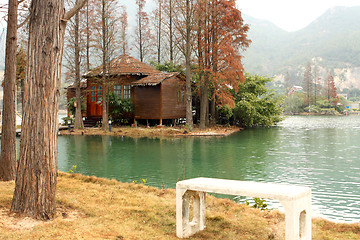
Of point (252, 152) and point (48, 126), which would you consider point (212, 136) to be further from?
point (48, 126)

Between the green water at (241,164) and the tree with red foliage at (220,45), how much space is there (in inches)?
307

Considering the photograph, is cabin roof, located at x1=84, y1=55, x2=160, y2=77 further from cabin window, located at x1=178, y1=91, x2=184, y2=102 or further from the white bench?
the white bench

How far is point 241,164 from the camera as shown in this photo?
12.2m

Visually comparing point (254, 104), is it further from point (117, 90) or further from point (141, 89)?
point (117, 90)

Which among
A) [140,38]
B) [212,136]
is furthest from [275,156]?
[140,38]

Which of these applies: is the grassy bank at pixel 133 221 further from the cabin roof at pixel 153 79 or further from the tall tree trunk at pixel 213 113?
the tall tree trunk at pixel 213 113

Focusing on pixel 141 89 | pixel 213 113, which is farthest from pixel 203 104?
pixel 141 89

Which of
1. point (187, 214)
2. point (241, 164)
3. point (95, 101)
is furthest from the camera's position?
point (95, 101)

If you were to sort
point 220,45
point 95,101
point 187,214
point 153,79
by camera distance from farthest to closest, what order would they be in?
point 95,101
point 153,79
point 220,45
point 187,214

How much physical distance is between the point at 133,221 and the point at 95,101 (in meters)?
24.3

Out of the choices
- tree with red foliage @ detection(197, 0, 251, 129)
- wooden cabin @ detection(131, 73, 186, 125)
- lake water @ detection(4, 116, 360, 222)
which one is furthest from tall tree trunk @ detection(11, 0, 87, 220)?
wooden cabin @ detection(131, 73, 186, 125)

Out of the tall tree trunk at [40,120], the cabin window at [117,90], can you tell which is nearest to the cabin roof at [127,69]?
the cabin window at [117,90]

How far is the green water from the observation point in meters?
8.27

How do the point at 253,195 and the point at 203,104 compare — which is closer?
the point at 253,195
